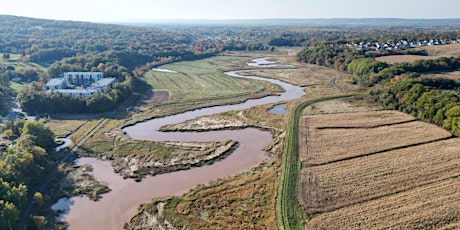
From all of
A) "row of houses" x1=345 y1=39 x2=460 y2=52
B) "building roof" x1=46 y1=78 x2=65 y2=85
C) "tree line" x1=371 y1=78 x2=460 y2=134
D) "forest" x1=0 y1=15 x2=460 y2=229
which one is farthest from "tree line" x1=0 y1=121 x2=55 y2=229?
"row of houses" x1=345 y1=39 x2=460 y2=52

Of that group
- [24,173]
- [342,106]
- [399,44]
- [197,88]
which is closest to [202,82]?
[197,88]

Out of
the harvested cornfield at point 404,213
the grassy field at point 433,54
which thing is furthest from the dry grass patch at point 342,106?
the grassy field at point 433,54

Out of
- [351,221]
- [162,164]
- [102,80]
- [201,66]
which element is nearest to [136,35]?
[201,66]

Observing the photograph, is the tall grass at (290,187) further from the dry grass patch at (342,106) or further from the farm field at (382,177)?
the dry grass patch at (342,106)

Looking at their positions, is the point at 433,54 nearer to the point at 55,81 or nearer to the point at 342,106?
the point at 342,106

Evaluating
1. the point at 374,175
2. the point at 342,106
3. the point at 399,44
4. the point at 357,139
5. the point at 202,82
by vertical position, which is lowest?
the point at 374,175
